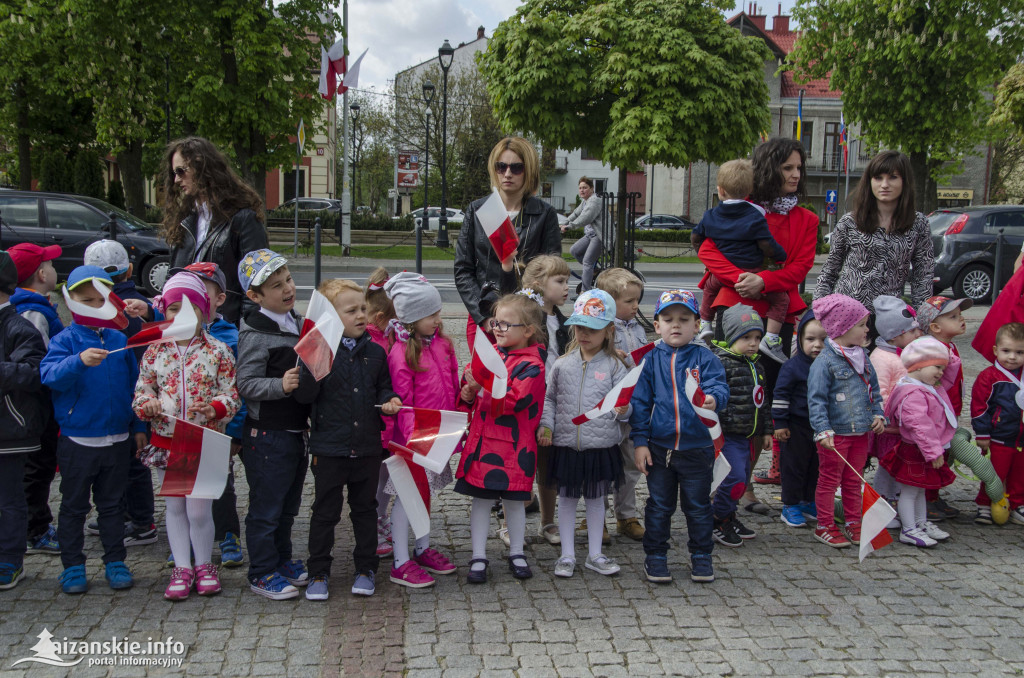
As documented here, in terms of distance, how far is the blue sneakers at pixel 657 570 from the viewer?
4062mm

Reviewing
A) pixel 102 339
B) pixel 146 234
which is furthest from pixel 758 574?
pixel 146 234

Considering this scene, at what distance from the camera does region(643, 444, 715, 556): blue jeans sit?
410 cm

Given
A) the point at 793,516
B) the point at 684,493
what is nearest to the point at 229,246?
the point at 684,493

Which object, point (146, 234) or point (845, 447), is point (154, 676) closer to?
point (845, 447)

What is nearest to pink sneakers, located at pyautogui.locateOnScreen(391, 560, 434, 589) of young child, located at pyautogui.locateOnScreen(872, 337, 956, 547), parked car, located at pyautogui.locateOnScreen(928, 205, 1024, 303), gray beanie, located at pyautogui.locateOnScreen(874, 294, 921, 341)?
young child, located at pyautogui.locateOnScreen(872, 337, 956, 547)

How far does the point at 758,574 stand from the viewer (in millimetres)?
4219

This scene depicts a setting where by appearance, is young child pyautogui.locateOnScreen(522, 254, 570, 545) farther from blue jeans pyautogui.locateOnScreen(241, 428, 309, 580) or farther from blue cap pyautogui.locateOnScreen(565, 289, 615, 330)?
blue jeans pyautogui.locateOnScreen(241, 428, 309, 580)

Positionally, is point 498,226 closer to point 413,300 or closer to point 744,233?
point 413,300

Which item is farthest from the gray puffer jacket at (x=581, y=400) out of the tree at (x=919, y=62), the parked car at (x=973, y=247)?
the parked car at (x=973, y=247)

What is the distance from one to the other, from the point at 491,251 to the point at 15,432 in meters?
2.41

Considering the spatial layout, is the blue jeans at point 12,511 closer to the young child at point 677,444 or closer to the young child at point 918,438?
the young child at point 677,444

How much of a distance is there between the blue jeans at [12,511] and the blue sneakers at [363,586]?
152cm

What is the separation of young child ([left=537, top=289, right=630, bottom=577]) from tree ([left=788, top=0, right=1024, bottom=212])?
1185 cm

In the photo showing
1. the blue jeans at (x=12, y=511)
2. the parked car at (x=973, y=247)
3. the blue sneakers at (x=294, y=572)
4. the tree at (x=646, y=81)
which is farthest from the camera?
the tree at (x=646, y=81)
